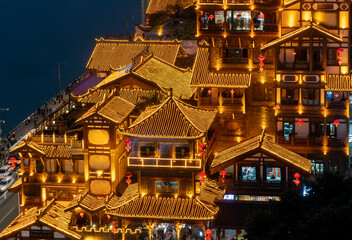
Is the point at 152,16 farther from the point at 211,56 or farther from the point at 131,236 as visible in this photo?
the point at 131,236

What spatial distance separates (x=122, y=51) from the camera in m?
69.2

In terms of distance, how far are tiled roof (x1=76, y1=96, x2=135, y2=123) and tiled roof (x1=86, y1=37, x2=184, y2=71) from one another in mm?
16597

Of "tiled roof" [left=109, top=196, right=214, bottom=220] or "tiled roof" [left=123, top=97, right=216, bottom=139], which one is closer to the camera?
"tiled roof" [left=109, top=196, right=214, bottom=220]

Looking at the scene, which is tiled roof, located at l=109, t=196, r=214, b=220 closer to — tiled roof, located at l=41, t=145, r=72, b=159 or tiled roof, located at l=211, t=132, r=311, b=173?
tiled roof, located at l=211, t=132, r=311, b=173

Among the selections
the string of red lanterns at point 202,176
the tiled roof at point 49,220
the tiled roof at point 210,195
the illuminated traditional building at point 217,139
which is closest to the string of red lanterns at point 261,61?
the illuminated traditional building at point 217,139

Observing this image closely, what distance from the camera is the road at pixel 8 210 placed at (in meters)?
55.0

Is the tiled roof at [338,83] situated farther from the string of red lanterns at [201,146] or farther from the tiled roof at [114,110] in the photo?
the tiled roof at [114,110]

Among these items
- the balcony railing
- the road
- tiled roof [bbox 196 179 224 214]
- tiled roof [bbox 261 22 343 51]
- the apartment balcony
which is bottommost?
the road

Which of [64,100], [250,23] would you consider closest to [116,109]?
[250,23]

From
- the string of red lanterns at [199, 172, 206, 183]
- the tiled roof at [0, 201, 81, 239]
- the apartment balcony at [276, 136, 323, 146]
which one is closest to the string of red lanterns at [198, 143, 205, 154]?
the string of red lanterns at [199, 172, 206, 183]

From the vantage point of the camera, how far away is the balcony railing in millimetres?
43125

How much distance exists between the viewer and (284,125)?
161 feet

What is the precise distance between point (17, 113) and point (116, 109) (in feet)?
203

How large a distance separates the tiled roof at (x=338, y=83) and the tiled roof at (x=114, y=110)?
13.8m
